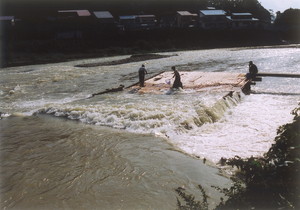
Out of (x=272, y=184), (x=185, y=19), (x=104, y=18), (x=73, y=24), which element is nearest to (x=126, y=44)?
(x=104, y=18)

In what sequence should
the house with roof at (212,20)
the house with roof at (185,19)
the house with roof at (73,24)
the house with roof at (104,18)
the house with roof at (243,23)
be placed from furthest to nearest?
the house with roof at (243,23) → the house with roof at (212,20) → the house with roof at (185,19) → the house with roof at (104,18) → the house with roof at (73,24)

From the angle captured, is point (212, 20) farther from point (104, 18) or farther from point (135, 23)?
point (104, 18)

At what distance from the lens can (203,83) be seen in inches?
Answer: 661

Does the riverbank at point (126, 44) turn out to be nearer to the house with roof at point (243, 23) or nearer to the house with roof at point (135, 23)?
the house with roof at point (135, 23)

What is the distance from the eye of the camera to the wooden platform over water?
15548mm

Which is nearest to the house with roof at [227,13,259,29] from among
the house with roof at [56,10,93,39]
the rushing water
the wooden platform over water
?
the house with roof at [56,10,93,39]

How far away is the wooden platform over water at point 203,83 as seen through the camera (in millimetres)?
15548

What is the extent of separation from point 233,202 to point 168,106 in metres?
8.29

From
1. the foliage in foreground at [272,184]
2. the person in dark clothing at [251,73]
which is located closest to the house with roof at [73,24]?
the person in dark clothing at [251,73]

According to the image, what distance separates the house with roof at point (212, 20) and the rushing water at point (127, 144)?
51.1m

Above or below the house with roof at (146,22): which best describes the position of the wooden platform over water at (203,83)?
below

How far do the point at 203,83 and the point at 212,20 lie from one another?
51925mm

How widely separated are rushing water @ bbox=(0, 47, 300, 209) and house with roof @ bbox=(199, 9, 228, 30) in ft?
168

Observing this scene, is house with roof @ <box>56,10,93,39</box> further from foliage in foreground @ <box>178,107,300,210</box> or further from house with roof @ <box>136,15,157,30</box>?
foliage in foreground @ <box>178,107,300,210</box>
